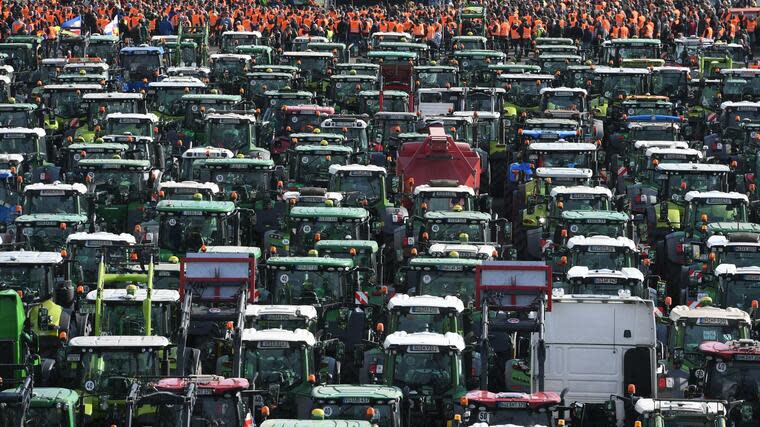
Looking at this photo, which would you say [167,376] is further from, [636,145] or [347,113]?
[347,113]

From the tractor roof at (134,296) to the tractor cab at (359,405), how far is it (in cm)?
517

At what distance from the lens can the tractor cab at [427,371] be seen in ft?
92.8

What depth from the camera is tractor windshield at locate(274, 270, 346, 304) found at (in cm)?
3256

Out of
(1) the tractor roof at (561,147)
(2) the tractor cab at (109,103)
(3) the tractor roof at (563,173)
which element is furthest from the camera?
(2) the tractor cab at (109,103)

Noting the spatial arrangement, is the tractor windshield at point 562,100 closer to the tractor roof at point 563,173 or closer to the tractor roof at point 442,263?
the tractor roof at point 563,173

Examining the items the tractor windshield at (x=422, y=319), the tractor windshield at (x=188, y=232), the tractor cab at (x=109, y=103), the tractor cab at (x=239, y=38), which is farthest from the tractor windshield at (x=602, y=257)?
the tractor cab at (x=239, y=38)

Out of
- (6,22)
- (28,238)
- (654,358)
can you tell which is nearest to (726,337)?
(654,358)

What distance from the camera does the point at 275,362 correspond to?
28.8 meters

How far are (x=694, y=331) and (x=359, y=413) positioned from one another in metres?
6.53

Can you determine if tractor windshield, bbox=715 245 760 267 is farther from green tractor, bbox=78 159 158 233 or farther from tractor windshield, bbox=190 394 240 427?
tractor windshield, bbox=190 394 240 427

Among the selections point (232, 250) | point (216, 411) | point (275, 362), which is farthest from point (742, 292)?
point (216, 411)

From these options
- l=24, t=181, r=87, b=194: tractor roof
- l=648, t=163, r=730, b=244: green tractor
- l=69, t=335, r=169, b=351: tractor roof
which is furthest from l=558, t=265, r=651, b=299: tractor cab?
l=24, t=181, r=87, b=194: tractor roof

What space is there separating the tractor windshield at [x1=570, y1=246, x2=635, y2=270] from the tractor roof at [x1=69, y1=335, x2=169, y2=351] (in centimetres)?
856

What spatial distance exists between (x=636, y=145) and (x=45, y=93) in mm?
14513
